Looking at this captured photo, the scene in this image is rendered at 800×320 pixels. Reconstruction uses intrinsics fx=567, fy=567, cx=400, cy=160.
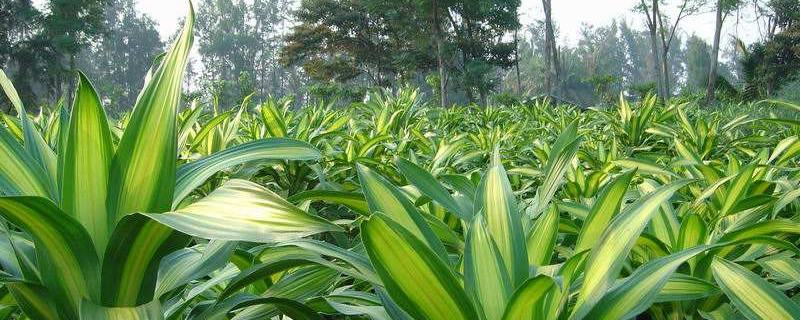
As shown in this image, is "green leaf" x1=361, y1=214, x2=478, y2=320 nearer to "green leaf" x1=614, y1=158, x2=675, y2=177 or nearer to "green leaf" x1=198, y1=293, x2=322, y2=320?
"green leaf" x1=198, y1=293, x2=322, y2=320

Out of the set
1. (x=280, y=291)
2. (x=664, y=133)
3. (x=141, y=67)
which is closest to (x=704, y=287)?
(x=280, y=291)

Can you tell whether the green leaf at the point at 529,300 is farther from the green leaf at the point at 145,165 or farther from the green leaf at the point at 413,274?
the green leaf at the point at 145,165

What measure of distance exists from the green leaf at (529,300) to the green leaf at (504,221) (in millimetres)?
70

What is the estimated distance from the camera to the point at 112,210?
605mm

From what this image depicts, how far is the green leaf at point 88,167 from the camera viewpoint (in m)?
0.61

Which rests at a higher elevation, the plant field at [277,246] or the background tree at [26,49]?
the background tree at [26,49]

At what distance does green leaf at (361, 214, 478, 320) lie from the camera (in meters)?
0.54

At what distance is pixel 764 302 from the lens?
2.21 feet

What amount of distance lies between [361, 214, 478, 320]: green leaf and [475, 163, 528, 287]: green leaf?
11 centimetres

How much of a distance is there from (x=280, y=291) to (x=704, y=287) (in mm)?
553

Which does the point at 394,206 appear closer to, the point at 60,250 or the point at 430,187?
the point at 430,187

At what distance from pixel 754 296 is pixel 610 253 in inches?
7.8

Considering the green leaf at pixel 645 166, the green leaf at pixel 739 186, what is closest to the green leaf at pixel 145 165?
the green leaf at pixel 739 186

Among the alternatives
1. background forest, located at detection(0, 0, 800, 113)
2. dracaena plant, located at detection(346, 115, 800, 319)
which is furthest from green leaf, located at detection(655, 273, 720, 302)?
background forest, located at detection(0, 0, 800, 113)
